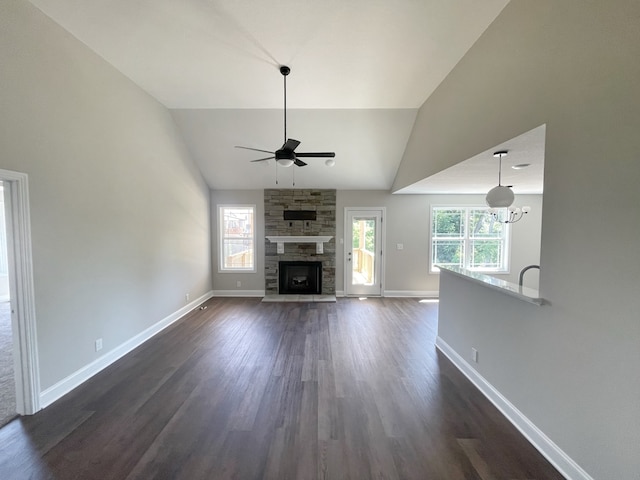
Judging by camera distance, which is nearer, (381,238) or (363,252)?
(381,238)

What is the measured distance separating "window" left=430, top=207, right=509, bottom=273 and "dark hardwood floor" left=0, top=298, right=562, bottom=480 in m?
3.28

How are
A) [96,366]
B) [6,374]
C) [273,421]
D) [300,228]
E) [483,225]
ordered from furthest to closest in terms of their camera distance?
[300,228] < [483,225] < [96,366] < [6,374] < [273,421]

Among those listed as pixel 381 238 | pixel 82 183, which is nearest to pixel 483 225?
pixel 381 238

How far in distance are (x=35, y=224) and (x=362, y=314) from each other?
177 inches

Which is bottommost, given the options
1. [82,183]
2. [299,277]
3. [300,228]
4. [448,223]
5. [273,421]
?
[273,421]

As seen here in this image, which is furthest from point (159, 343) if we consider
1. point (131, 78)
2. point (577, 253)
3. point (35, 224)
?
point (577, 253)

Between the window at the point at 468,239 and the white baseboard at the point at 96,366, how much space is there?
564 cm

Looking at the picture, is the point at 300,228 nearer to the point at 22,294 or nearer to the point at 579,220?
the point at 22,294

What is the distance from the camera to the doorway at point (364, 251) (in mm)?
6047

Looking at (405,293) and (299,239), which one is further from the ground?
(299,239)

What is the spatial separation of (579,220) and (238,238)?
584 centimetres

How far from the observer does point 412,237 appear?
6.01 m

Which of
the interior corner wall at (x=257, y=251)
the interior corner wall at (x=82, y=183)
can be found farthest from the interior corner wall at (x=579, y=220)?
the interior corner wall at (x=257, y=251)

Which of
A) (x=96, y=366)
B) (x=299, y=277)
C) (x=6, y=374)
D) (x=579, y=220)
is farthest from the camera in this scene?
(x=299, y=277)
